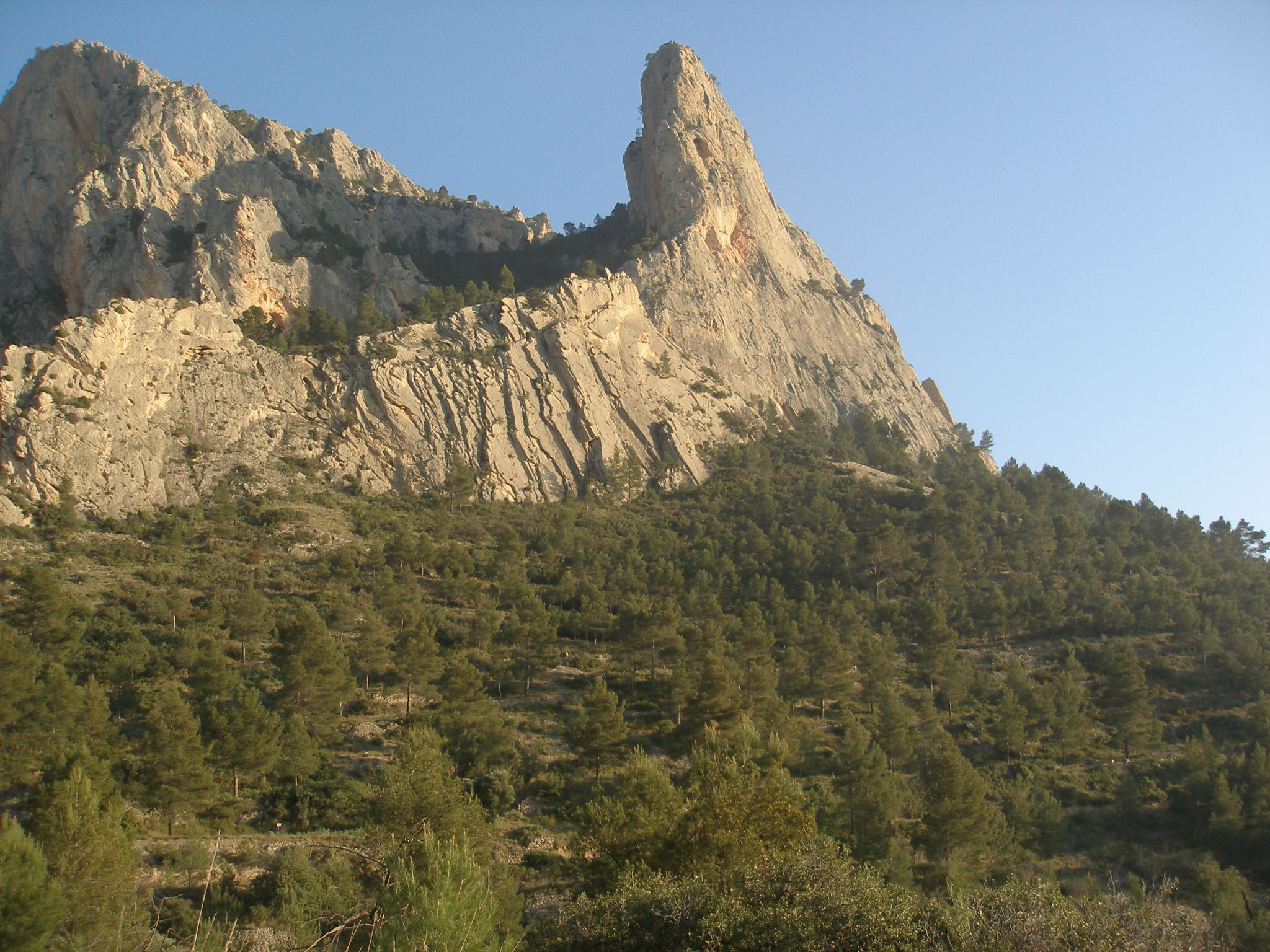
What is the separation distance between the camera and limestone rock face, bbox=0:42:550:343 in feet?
235

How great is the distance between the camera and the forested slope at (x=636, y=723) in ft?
48.3

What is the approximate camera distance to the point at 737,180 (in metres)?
103

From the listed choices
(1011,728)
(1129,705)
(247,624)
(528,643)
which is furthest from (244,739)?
(1129,705)

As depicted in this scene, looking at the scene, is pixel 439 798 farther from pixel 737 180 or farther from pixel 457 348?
pixel 737 180

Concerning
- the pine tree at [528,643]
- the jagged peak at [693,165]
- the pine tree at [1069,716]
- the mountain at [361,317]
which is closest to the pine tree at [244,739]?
the pine tree at [528,643]

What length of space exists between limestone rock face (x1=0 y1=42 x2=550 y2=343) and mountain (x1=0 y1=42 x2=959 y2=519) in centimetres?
25

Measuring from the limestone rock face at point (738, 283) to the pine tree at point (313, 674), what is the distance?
61.9 metres

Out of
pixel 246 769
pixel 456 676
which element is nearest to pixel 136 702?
pixel 246 769

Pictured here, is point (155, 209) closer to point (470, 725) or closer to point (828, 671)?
point (470, 725)

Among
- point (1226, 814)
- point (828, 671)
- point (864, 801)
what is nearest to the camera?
point (864, 801)

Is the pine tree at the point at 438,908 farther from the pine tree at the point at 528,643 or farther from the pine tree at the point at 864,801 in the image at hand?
the pine tree at the point at 528,643

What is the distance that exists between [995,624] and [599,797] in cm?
3479

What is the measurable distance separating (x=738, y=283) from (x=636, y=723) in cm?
7076

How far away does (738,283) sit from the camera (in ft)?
326
